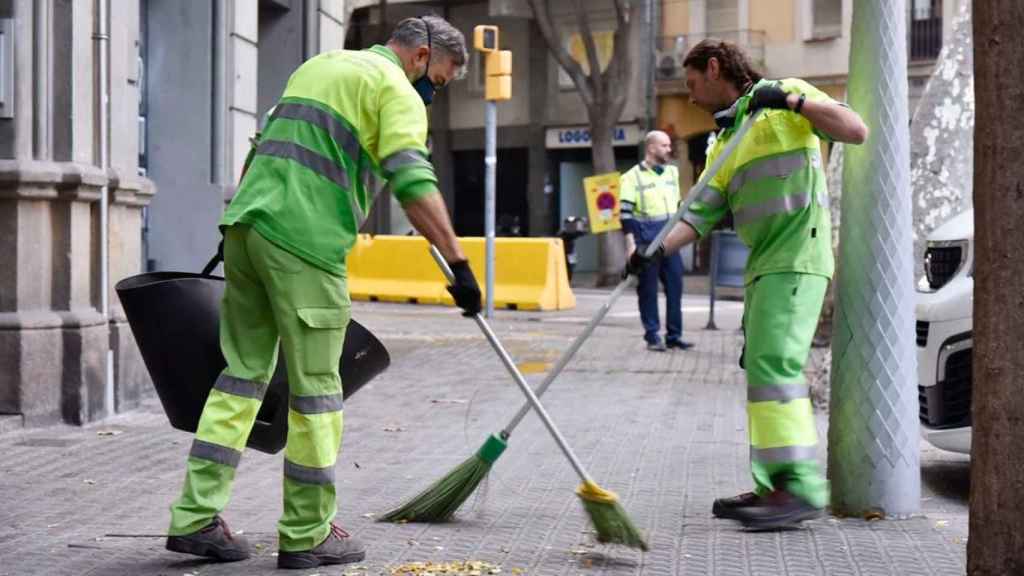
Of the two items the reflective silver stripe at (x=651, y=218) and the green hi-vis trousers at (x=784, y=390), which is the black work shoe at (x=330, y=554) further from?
the reflective silver stripe at (x=651, y=218)

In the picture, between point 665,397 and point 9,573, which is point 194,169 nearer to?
point 665,397

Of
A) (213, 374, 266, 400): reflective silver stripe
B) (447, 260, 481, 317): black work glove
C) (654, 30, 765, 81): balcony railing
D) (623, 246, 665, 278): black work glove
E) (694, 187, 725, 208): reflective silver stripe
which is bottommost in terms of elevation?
(213, 374, 266, 400): reflective silver stripe

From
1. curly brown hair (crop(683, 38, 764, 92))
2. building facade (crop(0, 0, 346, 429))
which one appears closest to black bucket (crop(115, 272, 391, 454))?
curly brown hair (crop(683, 38, 764, 92))

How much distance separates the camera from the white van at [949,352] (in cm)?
659

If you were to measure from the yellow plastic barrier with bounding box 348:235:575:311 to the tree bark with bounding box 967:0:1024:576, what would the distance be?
54.0 ft

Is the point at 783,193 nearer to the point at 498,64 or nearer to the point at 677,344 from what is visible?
the point at 677,344

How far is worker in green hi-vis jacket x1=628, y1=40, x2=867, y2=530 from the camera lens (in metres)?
5.46

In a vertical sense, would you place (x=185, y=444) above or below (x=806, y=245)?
below

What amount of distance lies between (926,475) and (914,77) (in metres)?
28.6

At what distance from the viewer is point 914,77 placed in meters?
34.8

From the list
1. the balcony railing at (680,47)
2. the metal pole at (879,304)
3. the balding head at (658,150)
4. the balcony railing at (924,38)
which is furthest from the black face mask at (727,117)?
the balcony railing at (680,47)

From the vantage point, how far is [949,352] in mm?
6641

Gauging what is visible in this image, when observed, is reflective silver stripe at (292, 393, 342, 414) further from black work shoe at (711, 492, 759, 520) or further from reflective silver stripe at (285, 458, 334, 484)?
black work shoe at (711, 492, 759, 520)

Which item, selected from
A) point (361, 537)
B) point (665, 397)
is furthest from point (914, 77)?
point (361, 537)
